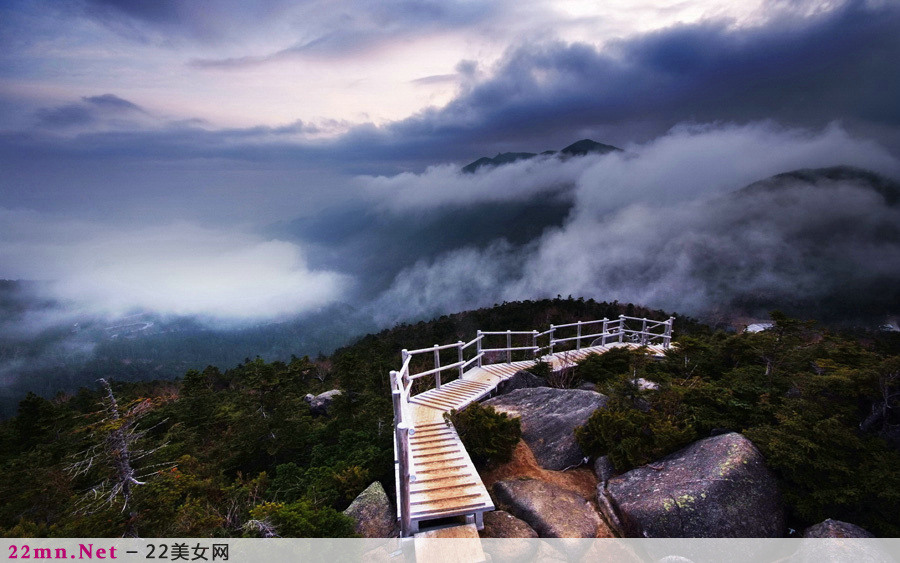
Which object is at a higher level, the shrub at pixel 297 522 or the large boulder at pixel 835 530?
the shrub at pixel 297 522

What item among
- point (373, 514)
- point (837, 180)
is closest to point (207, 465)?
point (373, 514)

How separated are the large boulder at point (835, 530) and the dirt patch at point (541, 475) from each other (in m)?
3.06

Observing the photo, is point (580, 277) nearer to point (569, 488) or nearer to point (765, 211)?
point (765, 211)

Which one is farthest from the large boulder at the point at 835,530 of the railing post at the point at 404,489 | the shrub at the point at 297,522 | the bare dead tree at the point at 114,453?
the bare dead tree at the point at 114,453

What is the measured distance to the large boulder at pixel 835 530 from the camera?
5.06m

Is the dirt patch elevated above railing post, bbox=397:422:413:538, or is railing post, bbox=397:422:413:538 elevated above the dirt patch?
railing post, bbox=397:422:413:538

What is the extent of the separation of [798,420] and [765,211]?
218425 mm

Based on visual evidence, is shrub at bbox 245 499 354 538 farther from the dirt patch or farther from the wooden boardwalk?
the dirt patch

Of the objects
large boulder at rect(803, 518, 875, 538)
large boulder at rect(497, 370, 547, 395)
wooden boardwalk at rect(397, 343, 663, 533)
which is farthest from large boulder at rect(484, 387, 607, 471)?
large boulder at rect(803, 518, 875, 538)

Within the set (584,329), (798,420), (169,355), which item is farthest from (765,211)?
(169,355)

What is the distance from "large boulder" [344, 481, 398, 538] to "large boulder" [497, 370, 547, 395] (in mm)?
6095

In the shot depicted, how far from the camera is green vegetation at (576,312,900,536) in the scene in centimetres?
553

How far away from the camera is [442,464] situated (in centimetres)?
743

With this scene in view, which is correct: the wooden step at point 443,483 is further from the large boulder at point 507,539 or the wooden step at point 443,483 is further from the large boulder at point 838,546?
the large boulder at point 838,546
